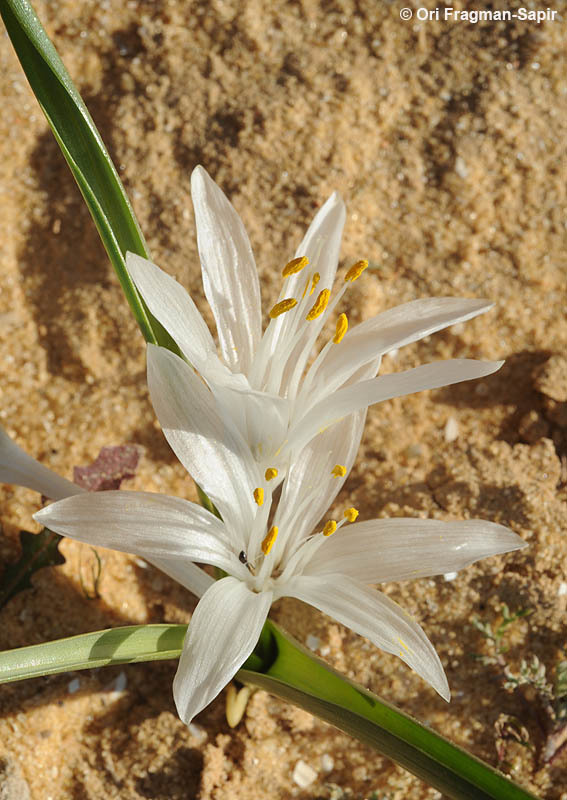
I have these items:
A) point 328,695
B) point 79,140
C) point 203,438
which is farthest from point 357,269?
point 328,695

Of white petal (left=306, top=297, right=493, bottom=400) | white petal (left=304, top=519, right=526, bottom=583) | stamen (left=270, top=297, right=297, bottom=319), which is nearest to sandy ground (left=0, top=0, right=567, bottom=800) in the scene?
white petal (left=304, top=519, right=526, bottom=583)

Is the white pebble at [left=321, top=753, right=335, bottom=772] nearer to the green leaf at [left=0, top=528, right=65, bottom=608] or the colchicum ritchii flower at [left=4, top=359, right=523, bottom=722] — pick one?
the colchicum ritchii flower at [left=4, top=359, right=523, bottom=722]

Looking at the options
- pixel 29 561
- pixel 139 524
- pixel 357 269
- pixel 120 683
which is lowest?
pixel 120 683

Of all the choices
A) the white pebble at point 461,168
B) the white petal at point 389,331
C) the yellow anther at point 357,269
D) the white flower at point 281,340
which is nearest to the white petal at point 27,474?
the white flower at point 281,340

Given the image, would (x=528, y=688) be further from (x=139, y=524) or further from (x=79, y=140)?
(x=79, y=140)

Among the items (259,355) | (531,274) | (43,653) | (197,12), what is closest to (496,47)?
(531,274)

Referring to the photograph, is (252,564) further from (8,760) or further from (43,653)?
(8,760)
